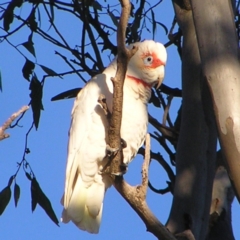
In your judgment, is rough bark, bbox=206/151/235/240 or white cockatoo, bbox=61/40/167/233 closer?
white cockatoo, bbox=61/40/167/233

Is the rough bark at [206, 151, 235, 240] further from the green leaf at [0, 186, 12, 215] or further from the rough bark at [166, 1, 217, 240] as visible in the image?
the green leaf at [0, 186, 12, 215]

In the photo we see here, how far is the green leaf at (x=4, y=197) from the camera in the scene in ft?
9.09

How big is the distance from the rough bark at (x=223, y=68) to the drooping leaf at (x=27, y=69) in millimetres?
1347

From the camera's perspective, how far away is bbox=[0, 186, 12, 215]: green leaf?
2.77 m

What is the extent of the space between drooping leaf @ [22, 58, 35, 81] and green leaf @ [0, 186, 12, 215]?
54cm

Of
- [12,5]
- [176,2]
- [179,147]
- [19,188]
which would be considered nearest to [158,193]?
[179,147]

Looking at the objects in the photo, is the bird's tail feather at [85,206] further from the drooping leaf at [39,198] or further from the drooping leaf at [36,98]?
the drooping leaf at [36,98]

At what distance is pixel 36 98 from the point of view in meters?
2.93

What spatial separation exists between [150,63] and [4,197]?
34.5 inches

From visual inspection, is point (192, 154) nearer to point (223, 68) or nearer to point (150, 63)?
point (150, 63)

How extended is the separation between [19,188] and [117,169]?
77cm

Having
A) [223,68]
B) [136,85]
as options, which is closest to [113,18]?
[136,85]

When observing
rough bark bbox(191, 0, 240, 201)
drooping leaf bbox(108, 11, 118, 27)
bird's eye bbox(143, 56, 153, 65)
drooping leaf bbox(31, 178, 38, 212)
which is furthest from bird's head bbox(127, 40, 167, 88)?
rough bark bbox(191, 0, 240, 201)

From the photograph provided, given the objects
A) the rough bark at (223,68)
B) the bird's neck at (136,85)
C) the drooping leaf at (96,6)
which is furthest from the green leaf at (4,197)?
the rough bark at (223,68)
